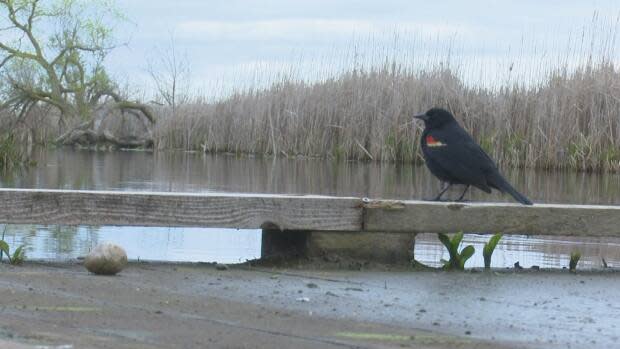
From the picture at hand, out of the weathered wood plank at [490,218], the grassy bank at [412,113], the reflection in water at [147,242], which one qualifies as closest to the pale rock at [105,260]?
the reflection in water at [147,242]

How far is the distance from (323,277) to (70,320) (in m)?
1.87

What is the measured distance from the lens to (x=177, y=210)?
624 cm

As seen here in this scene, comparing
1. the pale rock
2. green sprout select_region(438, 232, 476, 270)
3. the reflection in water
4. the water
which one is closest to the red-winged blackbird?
the water

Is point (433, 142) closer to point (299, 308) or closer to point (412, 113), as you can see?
point (299, 308)

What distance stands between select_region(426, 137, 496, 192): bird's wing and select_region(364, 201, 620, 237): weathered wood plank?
2.34ft

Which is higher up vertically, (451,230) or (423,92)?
(423,92)

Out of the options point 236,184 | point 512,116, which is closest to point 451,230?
point 236,184

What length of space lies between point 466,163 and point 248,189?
19.4 ft

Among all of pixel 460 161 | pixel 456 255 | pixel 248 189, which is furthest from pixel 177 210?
pixel 248 189

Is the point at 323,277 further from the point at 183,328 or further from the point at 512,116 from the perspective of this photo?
the point at 512,116

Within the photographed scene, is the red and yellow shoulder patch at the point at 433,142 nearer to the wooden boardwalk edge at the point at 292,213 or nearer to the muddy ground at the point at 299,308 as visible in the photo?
the wooden boardwalk edge at the point at 292,213

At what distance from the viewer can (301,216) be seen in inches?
250

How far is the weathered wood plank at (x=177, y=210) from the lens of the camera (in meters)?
6.18

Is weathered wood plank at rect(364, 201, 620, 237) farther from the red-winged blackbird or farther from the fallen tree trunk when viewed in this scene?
the fallen tree trunk
